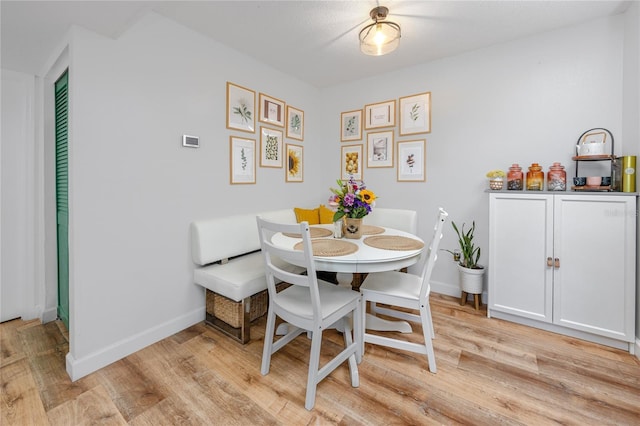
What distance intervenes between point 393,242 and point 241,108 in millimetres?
1863

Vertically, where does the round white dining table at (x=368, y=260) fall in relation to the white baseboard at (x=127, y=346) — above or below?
above

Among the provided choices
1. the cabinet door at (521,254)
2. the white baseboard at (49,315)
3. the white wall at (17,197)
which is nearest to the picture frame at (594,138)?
the cabinet door at (521,254)

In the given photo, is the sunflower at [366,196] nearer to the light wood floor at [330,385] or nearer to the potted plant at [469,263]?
the light wood floor at [330,385]

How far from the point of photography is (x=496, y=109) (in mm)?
2617

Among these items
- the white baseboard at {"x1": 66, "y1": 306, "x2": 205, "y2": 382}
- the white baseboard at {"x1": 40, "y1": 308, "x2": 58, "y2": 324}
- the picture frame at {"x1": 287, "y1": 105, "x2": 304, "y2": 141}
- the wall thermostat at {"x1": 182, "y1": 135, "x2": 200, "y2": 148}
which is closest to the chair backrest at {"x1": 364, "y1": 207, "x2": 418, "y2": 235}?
the picture frame at {"x1": 287, "y1": 105, "x2": 304, "y2": 141}

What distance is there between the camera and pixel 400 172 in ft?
10.4

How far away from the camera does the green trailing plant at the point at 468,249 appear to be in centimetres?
266

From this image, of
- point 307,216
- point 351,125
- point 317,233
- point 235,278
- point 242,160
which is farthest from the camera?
point 351,125

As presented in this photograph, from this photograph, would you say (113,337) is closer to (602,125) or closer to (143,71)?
(143,71)

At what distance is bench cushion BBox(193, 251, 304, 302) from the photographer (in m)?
2.02

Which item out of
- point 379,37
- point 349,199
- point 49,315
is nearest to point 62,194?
point 49,315

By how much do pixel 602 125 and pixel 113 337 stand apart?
3.91m

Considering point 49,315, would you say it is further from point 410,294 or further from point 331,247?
point 410,294

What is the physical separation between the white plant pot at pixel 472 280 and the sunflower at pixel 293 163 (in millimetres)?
2077
